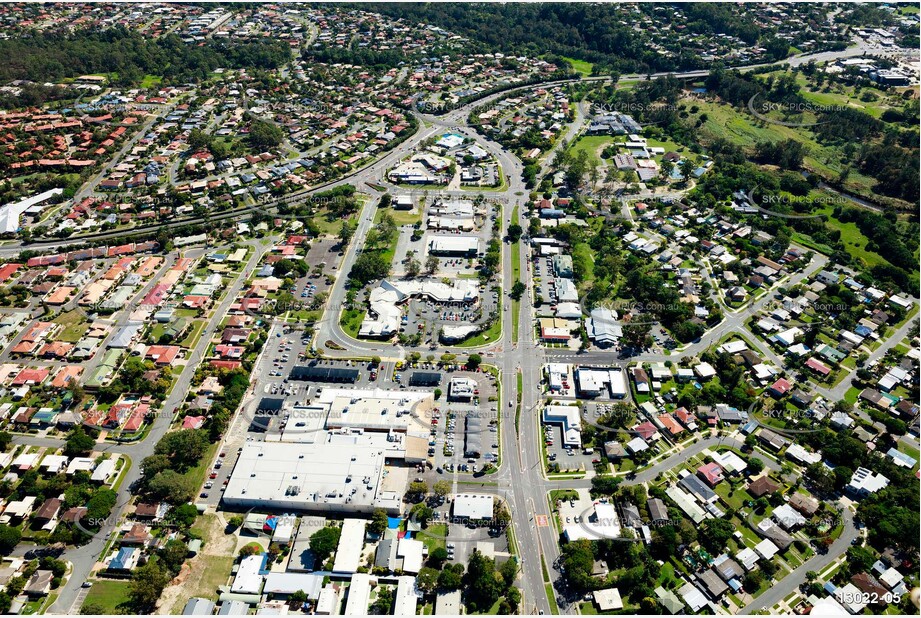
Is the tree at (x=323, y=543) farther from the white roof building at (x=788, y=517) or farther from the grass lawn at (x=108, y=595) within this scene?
the white roof building at (x=788, y=517)

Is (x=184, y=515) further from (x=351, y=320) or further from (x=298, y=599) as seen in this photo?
(x=351, y=320)

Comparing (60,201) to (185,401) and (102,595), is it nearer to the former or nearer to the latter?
(185,401)

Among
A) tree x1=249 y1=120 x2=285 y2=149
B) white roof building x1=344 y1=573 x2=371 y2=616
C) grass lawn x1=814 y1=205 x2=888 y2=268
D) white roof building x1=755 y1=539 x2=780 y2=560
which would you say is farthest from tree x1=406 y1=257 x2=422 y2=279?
grass lawn x1=814 y1=205 x2=888 y2=268

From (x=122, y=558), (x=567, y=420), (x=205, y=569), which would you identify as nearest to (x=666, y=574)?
(x=567, y=420)

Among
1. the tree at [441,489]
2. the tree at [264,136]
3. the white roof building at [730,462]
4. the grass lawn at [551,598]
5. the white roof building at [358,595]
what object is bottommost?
the grass lawn at [551,598]

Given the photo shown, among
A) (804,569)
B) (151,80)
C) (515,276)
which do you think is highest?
(151,80)

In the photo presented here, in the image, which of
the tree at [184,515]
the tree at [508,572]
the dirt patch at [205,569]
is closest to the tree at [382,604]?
the tree at [508,572]
